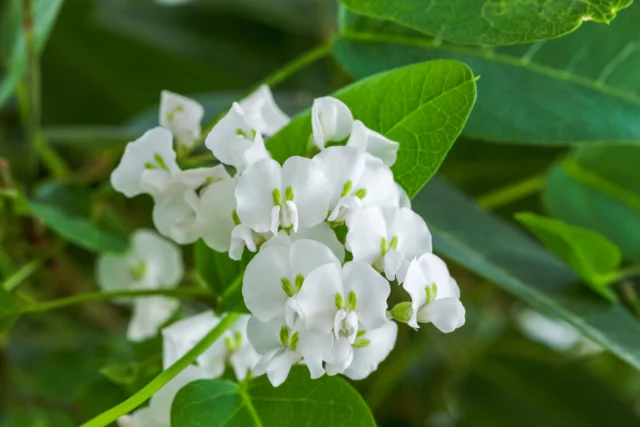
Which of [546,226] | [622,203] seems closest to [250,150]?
[546,226]

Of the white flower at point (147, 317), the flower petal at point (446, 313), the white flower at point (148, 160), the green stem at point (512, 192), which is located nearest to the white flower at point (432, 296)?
the flower petal at point (446, 313)

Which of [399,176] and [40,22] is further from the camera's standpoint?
[40,22]

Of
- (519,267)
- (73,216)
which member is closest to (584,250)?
(519,267)

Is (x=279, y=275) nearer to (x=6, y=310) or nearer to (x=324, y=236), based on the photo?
(x=324, y=236)

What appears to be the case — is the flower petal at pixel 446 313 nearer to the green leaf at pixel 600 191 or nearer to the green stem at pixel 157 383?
the green stem at pixel 157 383

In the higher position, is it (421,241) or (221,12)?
(421,241)

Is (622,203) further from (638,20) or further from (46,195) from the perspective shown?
(46,195)

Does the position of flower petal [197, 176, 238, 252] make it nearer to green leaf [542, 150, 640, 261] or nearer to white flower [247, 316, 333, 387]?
white flower [247, 316, 333, 387]
